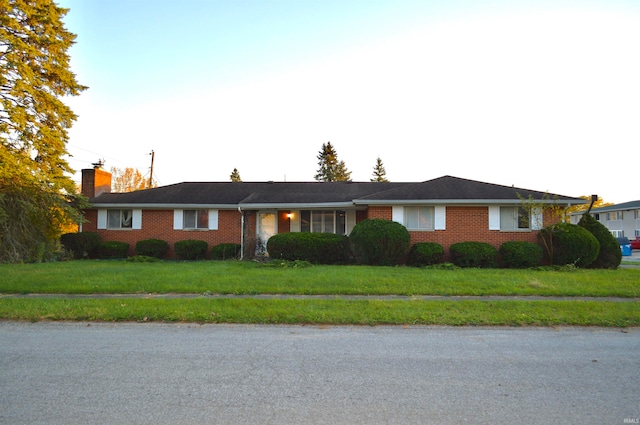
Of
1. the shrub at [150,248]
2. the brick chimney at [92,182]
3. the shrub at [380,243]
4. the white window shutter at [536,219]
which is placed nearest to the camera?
the shrub at [380,243]

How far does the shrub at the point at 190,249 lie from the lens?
18.5 metres

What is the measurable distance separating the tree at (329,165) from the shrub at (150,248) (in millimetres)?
44496

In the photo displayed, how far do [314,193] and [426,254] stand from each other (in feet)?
24.9

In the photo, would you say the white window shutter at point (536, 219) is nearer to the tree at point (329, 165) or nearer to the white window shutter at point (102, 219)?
the white window shutter at point (102, 219)

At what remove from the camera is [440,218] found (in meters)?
16.3

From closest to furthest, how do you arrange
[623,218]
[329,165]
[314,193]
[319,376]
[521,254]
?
[319,376], [521,254], [314,193], [623,218], [329,165]

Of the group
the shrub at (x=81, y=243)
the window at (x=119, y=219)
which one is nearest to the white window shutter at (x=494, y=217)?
the window at (x=119, y=219)

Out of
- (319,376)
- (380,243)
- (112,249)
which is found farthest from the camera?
(112,249)

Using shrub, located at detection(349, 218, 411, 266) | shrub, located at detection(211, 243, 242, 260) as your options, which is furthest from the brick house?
shrub, located at detection(349, 218, 411, 266)

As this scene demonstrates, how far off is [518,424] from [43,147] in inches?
891

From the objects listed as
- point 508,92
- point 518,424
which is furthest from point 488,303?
point 508,92

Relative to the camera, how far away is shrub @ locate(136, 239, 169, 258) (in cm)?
1859

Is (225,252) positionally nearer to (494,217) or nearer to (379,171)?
(494,217)

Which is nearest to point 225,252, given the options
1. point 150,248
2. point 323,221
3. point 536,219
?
Result: point 150,248
